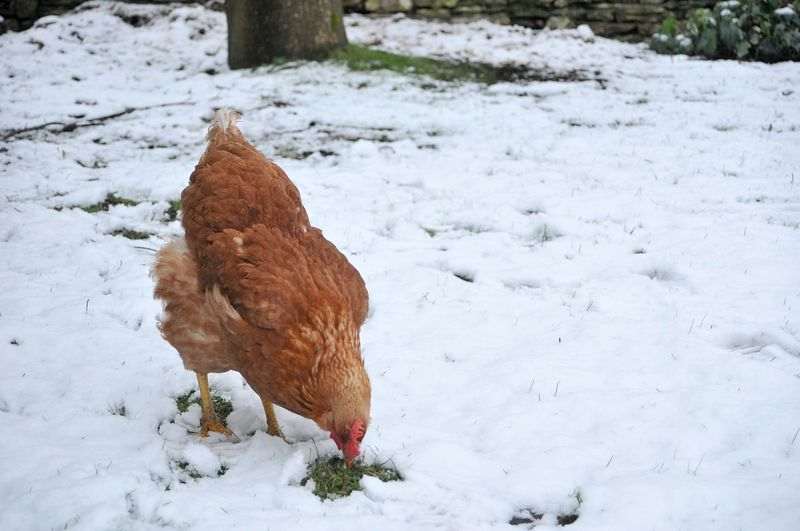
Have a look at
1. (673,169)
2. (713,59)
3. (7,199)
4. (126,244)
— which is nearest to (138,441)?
(126,244)

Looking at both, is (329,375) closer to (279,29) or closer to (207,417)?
(207,417)

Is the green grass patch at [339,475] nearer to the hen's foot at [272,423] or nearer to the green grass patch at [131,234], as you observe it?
the hen's foot at [272,423]

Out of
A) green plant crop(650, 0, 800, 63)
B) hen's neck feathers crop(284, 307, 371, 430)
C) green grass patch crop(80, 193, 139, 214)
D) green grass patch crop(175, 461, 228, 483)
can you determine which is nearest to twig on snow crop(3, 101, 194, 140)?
green grass patch crop(80, 193, 139, 214)

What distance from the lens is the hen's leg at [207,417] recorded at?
10.4 feet

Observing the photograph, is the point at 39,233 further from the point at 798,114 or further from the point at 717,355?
the point at 798,114

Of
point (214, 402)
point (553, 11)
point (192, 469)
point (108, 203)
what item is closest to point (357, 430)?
point (192, 469)

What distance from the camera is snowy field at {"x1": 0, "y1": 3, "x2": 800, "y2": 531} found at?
268cm

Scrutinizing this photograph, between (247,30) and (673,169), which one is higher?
(247,30)

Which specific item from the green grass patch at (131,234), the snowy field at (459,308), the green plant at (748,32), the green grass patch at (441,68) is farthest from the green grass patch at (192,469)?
the green plant at (748,32)

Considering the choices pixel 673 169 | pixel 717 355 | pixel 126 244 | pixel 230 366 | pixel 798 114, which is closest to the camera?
pixel 230 366

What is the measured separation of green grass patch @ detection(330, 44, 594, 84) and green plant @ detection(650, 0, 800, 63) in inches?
92.9

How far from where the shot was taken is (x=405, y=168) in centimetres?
636

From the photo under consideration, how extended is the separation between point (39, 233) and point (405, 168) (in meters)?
3.15

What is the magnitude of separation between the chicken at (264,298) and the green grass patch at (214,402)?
0.18 m
